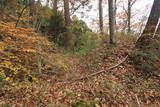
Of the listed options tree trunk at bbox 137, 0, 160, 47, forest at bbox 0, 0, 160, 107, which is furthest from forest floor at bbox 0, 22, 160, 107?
tree trunk at bbox 137, 0, 160, 47

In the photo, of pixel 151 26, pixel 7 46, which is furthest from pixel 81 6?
pixel 7 46

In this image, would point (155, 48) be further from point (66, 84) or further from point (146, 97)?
point (66, 84)

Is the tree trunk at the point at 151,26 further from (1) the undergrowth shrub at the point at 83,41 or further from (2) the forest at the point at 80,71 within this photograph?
(1) the undergrowth shrub at the point at 83,41

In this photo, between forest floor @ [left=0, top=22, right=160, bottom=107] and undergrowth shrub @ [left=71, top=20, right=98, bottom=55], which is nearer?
forest floor @ [left=0, top=22, right=160, bottom=107]

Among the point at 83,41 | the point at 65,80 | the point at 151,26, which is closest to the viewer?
the point at 65,80

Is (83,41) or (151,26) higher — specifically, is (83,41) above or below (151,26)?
below

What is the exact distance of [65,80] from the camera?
493cm

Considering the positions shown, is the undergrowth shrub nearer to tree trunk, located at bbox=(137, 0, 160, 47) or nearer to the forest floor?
the forest floor

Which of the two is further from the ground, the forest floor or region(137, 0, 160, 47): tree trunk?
region(137, 0, 160, 47): tree trunk

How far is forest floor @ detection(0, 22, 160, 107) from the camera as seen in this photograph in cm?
387

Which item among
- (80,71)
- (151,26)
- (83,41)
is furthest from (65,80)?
(151,26)

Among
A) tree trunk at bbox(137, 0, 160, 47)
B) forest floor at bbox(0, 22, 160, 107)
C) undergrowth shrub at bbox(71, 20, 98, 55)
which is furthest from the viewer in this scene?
undergrowth shrub at bbox(71, 20, 98, 55)

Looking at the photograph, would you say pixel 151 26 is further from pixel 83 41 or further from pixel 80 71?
pixel 83 41

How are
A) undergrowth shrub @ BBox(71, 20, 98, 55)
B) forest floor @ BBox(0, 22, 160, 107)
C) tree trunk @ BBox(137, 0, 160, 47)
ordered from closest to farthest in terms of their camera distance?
forest floor @ BBox(0, 22, 160, 107), tree trunk @ BBox(137, 0, 160, 47), undergrowth shrub @ BBox(71, 20, 98, 55)
